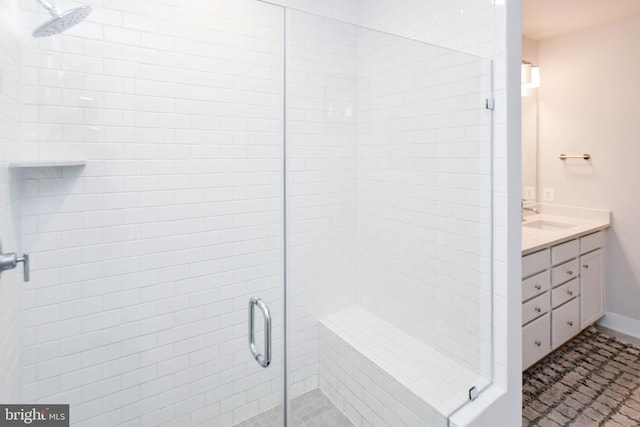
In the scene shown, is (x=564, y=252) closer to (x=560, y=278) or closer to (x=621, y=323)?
(x=560, y=278)

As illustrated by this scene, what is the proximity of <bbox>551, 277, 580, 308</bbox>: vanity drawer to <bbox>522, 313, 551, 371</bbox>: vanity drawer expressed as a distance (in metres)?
0.14

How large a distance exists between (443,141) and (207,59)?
3.92 ft

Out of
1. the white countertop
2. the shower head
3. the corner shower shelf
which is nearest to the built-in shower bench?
the white countertop

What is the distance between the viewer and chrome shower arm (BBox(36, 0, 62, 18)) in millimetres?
1039

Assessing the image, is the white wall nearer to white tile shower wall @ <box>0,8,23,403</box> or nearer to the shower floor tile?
the shower floor tile

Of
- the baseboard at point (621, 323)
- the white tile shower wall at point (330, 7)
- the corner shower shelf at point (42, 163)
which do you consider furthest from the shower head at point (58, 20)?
the baseboard at point (621, 323)

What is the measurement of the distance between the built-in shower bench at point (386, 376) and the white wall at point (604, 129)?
221 centimetres

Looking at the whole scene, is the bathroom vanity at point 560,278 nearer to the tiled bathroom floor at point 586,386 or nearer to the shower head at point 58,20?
the tiled bathroom floor at point 586,386

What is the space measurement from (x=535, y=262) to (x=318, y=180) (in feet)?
5.10

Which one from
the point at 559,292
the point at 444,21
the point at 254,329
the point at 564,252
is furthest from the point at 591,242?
the point at 254,329

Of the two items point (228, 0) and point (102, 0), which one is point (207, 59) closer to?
point (228, 0)

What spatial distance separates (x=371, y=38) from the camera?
176 centimetres

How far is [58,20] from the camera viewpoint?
3.68 ft

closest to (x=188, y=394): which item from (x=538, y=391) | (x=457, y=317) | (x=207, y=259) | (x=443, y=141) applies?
(x=207, y=259)
